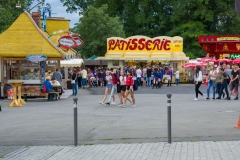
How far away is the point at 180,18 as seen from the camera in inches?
2269

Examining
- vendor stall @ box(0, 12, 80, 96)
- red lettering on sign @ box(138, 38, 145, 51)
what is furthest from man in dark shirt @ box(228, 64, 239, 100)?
red lettering on sign @ box(138, 38, 145, 51)

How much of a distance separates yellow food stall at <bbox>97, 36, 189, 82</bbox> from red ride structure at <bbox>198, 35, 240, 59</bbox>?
2819mm

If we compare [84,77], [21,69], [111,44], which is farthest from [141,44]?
[21,69]

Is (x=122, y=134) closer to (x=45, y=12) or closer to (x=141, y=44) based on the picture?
(x=45, y=12)

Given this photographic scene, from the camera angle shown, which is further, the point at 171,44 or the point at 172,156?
the point at 171,44

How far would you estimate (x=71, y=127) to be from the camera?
13.5 m

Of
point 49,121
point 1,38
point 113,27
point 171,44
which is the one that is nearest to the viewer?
point 49,121

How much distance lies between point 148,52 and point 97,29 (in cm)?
879

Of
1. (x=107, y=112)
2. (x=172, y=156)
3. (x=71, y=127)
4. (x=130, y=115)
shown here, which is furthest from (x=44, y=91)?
(x=172, y=156)

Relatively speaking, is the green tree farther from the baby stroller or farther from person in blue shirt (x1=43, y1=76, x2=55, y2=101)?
person in blue shirt (x1=43, y1=76, x2=55, y2=101)

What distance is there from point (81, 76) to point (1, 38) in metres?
12.3

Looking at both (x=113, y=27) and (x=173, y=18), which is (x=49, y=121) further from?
(x=173, y=18)

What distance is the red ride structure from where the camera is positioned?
46.7 meters

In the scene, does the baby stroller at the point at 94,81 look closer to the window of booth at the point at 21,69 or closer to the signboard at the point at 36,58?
the window of booth at the point at 21,69
